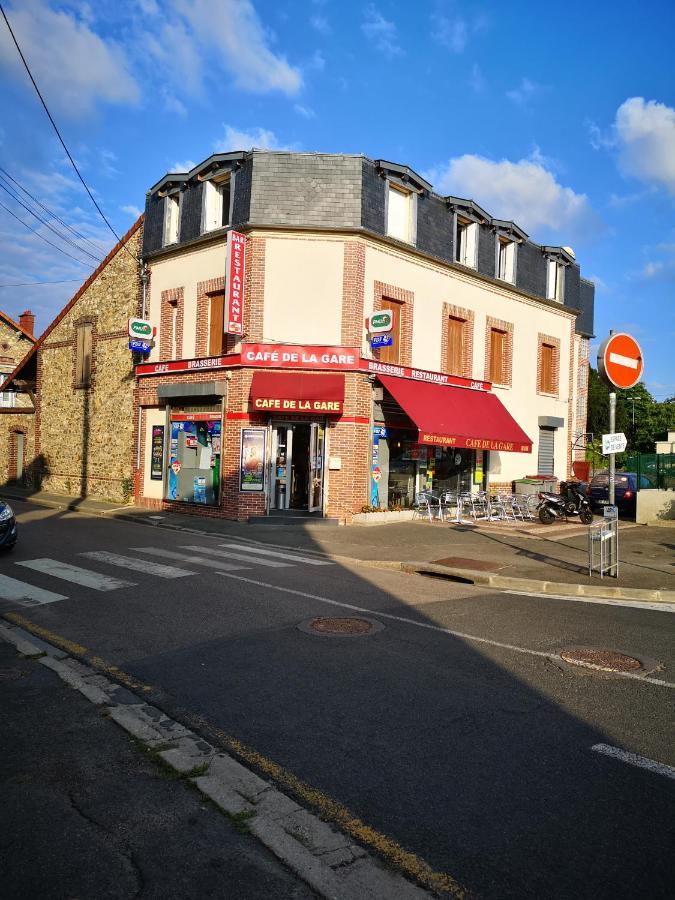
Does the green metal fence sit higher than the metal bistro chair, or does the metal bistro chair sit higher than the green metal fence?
the green metal fence

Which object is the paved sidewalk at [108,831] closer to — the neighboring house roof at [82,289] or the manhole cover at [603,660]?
the manhole cover at [603,660]

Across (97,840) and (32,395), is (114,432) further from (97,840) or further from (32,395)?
(97,840)

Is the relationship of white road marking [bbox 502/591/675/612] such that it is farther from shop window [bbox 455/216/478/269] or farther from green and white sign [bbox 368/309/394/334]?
shop window [bbox 455/216/478/269]

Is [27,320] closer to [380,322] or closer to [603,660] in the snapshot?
[380,322]

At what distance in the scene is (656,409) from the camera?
65.1m

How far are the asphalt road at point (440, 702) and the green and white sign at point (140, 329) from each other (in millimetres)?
11476

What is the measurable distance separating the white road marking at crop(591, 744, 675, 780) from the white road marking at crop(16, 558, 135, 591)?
6.48 m

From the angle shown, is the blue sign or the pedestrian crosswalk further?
A: the blue sign

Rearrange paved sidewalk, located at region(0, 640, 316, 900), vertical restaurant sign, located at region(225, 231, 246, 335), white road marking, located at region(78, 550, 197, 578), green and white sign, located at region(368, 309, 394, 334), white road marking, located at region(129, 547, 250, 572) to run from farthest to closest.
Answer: green and white sign, located at region(368, 309, 394, 334)
vertical restaurant sign, located at region(225, 231, 246, 335)
white road marking, located at region(129, 547, 250, 572)
white road marking, located at region(78, 550, 197, 578)
paved sidewalk, located at region(0, 640, 316, 900)

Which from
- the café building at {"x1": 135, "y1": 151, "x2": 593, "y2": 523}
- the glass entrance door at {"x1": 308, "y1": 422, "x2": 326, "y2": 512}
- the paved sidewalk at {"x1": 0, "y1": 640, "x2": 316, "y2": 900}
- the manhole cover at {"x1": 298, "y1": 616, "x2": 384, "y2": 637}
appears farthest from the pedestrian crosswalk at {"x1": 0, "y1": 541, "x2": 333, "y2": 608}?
the café building at {"x1": 135, "y1": 151, "x2": 593, "y2": 523}

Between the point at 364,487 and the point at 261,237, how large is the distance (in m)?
6.94

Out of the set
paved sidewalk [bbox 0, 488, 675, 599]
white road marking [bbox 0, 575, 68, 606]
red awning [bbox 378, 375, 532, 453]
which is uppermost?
red awning [bbox 378, 375, 532, 453]

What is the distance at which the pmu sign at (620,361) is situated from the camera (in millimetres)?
9055

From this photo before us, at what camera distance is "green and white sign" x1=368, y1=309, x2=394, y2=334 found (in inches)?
669
